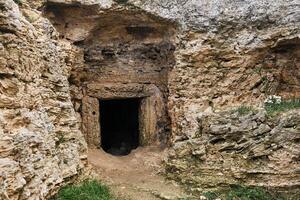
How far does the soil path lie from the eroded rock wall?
34.2 inches

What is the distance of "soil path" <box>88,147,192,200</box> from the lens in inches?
311

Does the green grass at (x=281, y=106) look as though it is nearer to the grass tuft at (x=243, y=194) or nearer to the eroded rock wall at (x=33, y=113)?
the grass tuft at (x=243, y=194)

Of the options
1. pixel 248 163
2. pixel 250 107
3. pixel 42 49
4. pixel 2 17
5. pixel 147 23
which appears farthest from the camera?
pixel 147 23

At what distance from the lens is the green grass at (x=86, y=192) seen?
272 inches

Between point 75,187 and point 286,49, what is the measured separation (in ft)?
18.5

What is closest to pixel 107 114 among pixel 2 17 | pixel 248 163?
pixel 248 163

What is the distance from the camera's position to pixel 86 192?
7230 mm

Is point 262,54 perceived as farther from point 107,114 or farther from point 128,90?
point 107,114

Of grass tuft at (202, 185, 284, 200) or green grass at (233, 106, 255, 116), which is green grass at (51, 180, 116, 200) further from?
green grass at (233, 106, 255, 116)

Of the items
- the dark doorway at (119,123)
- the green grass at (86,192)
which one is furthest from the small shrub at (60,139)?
the dark doorway at (119,123)

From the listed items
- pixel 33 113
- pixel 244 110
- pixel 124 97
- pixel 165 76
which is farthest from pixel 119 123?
pixel 33 113

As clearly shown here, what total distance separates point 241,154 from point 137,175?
92.9 inches

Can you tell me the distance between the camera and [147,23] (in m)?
9.80

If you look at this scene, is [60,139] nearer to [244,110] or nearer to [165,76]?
[165,76]
